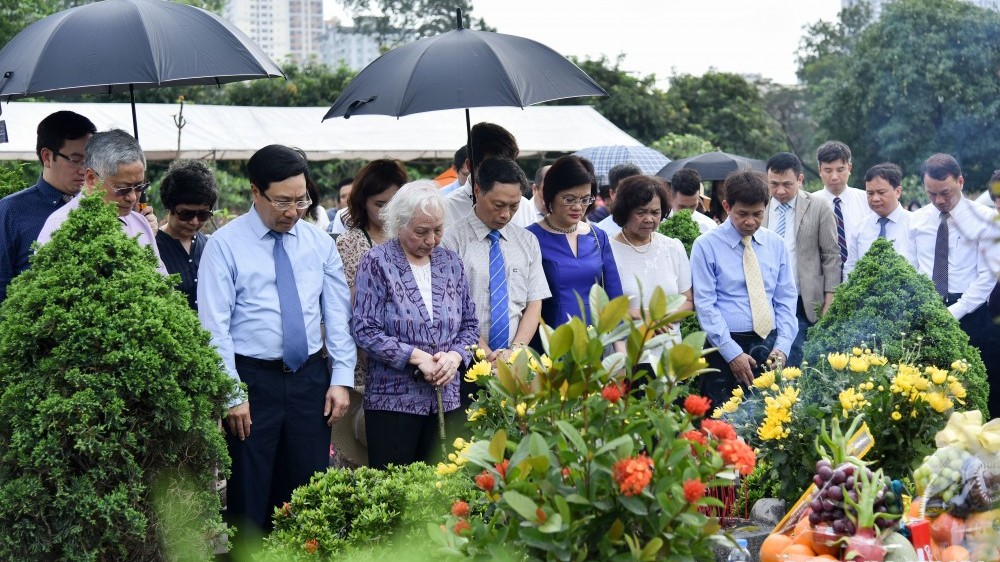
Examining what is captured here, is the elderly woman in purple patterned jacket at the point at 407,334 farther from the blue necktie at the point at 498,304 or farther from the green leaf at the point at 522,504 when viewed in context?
the green leaf at the point at 522,504

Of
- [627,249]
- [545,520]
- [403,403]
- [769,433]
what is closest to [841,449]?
[769,433]

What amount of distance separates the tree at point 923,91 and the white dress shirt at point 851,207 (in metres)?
2.41

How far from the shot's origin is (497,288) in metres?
5.35

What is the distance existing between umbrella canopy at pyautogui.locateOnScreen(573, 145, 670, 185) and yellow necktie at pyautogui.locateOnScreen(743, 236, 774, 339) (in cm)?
724

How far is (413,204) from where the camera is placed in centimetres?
481

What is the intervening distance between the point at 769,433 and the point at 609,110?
87.1ft

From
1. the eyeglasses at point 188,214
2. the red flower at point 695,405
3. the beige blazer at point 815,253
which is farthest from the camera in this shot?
the beige blazer at point 815,253

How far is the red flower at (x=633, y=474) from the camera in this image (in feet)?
7.27

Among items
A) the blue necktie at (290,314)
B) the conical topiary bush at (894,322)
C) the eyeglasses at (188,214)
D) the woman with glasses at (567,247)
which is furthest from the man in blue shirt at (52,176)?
the conical topiary bush at (894,322)

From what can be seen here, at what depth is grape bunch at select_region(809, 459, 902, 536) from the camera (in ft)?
9.92

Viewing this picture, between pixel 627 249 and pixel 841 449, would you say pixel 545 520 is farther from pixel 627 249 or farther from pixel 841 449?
pixel 627 249

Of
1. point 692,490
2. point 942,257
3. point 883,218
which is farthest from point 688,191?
point 692,490

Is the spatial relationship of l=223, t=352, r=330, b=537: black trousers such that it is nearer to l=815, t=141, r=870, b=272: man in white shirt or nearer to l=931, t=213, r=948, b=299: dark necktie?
l=815, t=141, r=870, b=272: man in white shirt

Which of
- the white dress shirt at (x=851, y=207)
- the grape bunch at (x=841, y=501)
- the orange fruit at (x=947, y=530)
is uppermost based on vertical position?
the white dress shirt at (x=851, y=207)
